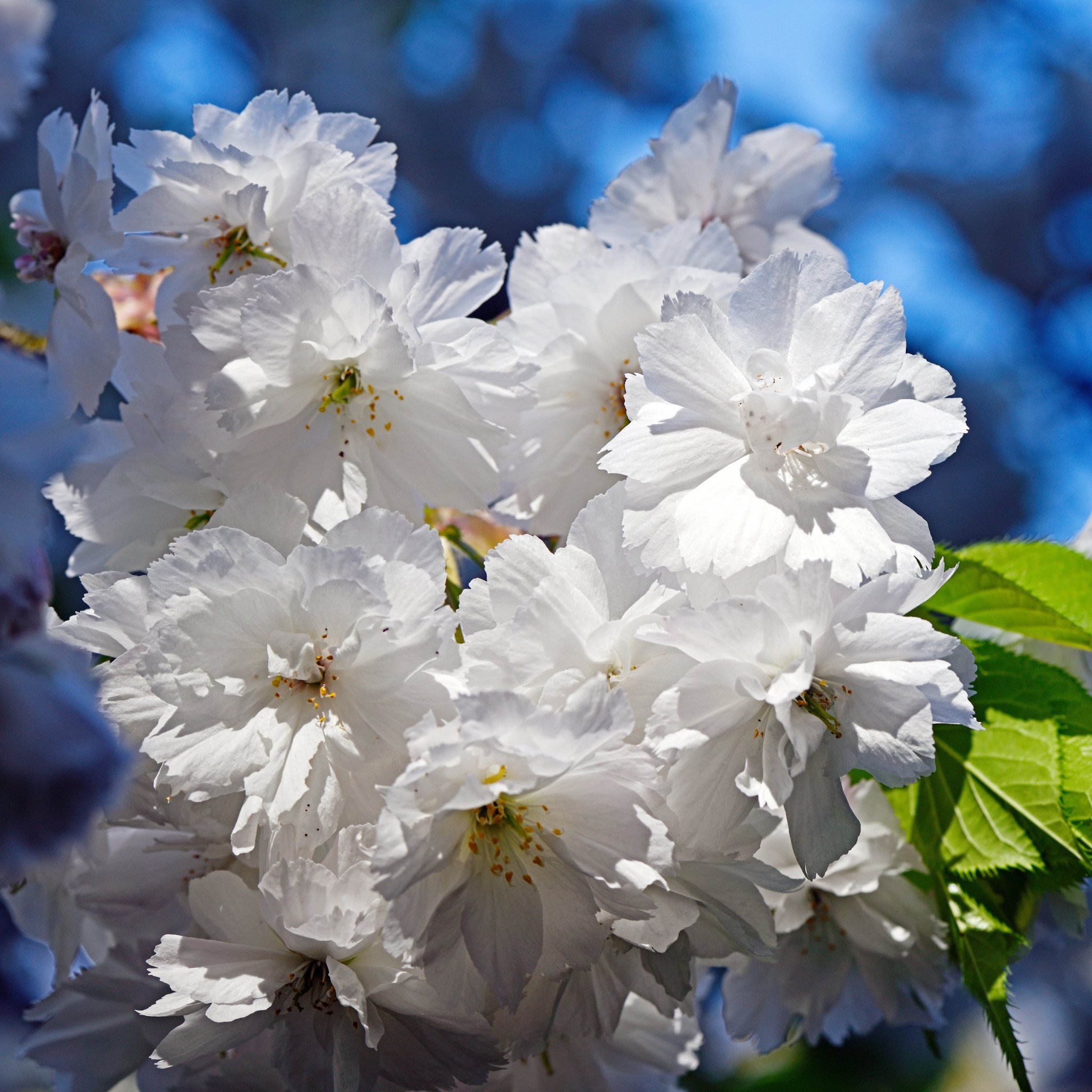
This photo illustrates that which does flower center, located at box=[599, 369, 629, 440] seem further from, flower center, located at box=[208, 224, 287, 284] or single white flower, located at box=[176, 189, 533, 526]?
flower center, located at box=[208, 224, 287, 284]

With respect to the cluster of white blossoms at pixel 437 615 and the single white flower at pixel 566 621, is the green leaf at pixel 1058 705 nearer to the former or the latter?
the cluster of white blossoms at pixel 437 615

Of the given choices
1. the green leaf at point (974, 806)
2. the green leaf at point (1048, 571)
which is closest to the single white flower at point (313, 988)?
the green leaf at point (974, 806)

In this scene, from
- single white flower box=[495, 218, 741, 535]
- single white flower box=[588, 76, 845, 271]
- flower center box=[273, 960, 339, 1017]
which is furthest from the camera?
single white flower box=[588, 76, 845, 271]

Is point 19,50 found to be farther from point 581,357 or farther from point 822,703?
point 822,703

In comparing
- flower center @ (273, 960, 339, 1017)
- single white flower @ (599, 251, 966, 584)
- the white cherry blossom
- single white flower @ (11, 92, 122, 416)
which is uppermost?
single white flower @ (599, 251, 966, 584)

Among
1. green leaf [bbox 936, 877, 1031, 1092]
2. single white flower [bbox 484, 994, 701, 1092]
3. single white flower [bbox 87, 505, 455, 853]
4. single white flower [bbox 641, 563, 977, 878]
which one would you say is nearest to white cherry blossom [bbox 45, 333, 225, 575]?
single white flower [bbox 87, 505, 455, 853]

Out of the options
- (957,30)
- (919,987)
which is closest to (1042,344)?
(957,30)

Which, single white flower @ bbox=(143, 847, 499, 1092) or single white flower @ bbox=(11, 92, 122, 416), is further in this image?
single white flower @ bbox=(11, 92, 122, 416)
